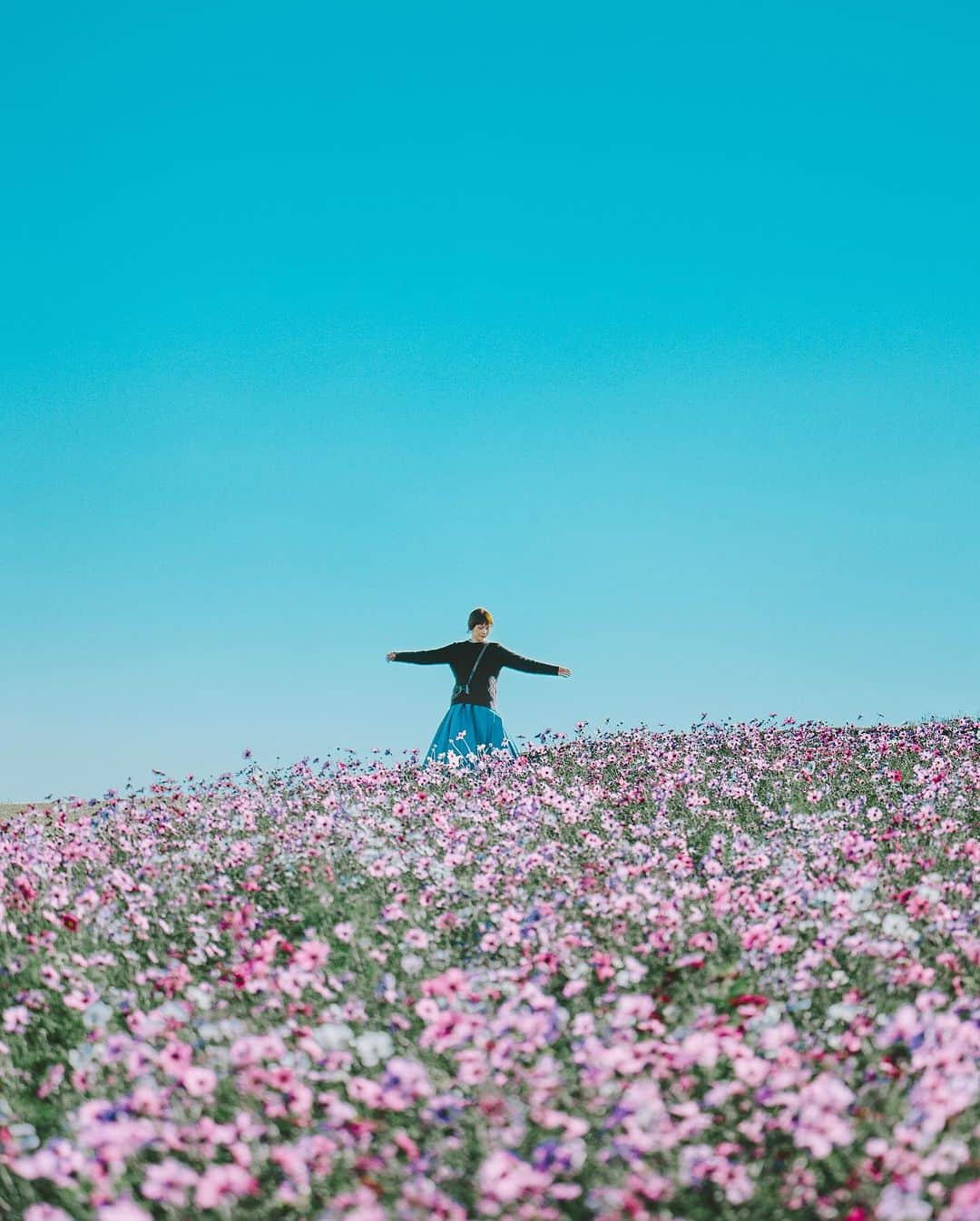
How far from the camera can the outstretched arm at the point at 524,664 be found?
44.0 ft

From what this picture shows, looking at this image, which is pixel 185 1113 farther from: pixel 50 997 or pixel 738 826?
pixel 738 826

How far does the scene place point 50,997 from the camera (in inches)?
192

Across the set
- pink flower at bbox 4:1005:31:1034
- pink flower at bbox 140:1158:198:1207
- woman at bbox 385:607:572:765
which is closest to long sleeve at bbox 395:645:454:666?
woman at bbox 385:607:572:765

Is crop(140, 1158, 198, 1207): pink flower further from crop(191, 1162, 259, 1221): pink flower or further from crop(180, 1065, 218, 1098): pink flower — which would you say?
crop(180, 1065, 218, 1098): pink flower

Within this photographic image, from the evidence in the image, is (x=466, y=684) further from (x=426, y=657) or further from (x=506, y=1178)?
(x=506, y=1178)

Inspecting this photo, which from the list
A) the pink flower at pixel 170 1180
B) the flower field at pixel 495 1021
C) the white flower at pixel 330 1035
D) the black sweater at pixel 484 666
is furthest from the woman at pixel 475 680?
the pink flower at pixel 170 1180

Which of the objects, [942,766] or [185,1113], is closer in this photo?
[185,1113]

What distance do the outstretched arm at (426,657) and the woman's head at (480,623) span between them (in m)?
0.38

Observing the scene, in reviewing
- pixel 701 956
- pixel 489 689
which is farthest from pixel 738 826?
pixel 489 689

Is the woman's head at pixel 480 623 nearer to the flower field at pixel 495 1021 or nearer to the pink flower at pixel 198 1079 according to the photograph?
the flower field at pixel 495 1021

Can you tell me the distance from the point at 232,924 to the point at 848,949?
8.97ft

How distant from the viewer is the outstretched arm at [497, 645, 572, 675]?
1340 cm

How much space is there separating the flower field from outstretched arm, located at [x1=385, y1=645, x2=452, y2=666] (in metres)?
5.93

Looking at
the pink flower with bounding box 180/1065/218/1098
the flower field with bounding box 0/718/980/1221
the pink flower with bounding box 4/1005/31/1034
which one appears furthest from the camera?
the pink flower with bounding box 4/1005/31/1034
